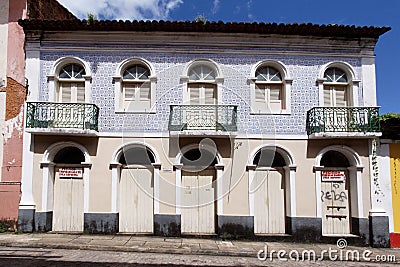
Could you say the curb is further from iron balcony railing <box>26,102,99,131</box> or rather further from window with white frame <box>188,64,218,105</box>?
window with white frame <box>188,64,218,105</box>

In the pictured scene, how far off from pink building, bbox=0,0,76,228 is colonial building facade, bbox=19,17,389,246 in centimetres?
40

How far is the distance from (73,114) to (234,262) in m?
6.41

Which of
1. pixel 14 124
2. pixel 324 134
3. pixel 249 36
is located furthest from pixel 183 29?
pixel 14 124

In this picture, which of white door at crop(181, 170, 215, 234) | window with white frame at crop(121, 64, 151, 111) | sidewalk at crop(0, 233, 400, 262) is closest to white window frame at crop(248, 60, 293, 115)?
white door at crop(181, 170, 215, 234)

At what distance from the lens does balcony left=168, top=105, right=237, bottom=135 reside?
10500mm

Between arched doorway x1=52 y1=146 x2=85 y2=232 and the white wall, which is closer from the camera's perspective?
the white wall

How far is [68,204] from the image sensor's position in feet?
35.2

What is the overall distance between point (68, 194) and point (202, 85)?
5.42m

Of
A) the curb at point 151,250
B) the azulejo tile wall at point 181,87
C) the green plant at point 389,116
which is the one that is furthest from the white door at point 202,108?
the green plant at point 389,116

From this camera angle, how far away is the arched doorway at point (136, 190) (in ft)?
35.1

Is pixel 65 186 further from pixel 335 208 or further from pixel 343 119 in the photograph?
pixel 343 119

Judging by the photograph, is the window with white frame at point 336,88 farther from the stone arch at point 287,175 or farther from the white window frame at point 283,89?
the stone arch at point 287,175

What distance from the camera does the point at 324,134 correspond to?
403 inches

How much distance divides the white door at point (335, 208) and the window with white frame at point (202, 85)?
4474 mm
